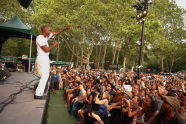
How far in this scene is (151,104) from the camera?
4480 millimetres

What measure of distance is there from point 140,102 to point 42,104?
3.10 m

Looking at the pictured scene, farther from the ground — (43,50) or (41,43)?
(41,43)

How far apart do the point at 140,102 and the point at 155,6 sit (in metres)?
33.0

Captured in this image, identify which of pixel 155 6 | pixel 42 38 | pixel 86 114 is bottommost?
pixel 86 114

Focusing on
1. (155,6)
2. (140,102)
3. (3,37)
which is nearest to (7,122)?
(140,102)

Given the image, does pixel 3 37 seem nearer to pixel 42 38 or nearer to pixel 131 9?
pixel 42 38

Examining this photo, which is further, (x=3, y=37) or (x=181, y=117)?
(x=3, y=37)

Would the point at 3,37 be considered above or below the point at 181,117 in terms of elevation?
above

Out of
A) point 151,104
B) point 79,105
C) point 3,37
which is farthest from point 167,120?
point 3,37

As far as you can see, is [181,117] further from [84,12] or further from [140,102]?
[84,12]

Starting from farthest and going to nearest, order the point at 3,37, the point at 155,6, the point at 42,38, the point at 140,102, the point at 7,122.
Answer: the point at 155,6 → the point at 3,37 → the point at 140,102 → the point at 42,38 → the point at 7,122

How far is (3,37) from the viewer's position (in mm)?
11531

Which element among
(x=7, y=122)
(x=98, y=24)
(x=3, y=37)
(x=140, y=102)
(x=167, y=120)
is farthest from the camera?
(x=98, y=24)

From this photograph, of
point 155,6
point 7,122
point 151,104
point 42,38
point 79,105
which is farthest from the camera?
point 155,6
